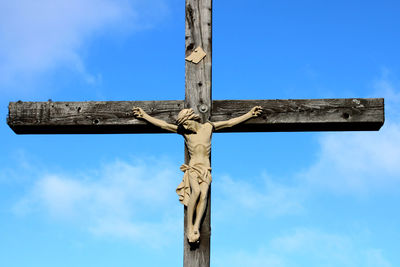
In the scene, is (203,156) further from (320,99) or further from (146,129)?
(320,99)

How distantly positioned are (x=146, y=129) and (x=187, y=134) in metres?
0.44

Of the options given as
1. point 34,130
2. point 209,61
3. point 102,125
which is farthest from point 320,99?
point 34,130

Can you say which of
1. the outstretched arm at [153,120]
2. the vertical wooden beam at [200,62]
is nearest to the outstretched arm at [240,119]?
the vertical wooden beam at [200,62]

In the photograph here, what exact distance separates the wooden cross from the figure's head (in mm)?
136

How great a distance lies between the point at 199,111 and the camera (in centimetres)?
586

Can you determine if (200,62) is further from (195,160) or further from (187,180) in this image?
(187,180)

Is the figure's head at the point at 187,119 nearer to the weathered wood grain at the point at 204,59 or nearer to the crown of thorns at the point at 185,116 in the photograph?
the crown of thorns at the point at 185,116

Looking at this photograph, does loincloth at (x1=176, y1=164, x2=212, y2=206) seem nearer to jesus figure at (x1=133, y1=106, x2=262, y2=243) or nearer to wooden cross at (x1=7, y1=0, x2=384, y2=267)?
jesus figure at (x1=133, y1=106, x2=262, y2=243)

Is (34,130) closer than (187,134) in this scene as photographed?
No

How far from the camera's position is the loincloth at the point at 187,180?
555 cm

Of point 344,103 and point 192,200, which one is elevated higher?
point 344,103

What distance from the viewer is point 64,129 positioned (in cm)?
611

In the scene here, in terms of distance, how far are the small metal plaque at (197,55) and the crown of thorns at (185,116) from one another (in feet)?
1.50

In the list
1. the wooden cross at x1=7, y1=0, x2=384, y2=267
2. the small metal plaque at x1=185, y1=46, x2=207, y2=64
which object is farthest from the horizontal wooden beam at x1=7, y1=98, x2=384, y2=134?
the small metal plaque at x1=185, y1=46, x2=207, y2=64
